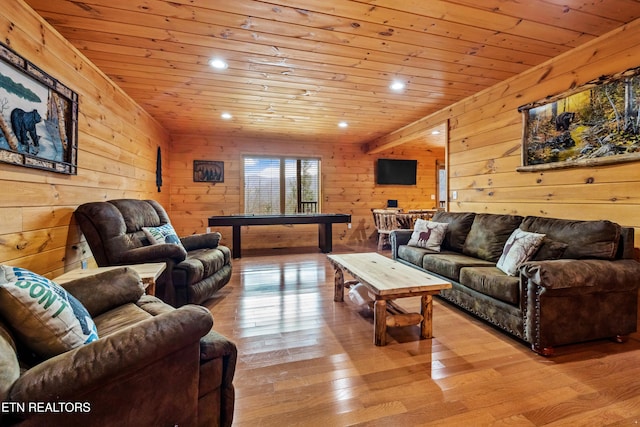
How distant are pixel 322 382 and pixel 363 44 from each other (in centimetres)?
260

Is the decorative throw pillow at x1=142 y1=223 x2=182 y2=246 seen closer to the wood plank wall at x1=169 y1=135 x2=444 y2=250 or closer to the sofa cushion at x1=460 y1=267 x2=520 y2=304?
the sofa cushion at x1=460 y1=267 x2=520 y2=304

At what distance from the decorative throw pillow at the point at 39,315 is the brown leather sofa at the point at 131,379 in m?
0.04

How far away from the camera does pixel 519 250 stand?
245 cm

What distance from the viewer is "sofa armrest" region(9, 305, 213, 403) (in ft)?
2.70

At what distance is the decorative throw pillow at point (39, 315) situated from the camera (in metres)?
0.99

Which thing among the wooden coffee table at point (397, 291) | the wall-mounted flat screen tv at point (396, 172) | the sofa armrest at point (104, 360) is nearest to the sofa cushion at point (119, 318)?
the sofa armrest at point (104, 360)

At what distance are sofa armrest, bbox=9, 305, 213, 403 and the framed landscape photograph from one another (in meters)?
3.17

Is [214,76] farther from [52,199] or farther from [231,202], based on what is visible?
[231,202]

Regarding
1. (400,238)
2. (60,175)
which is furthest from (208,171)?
(400,238)

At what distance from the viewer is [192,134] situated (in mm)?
5809

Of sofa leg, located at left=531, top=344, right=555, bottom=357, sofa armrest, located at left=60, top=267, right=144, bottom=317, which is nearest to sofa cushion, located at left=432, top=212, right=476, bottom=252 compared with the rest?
sofa leg, located at left=531, top=344, right=555, bottom=357

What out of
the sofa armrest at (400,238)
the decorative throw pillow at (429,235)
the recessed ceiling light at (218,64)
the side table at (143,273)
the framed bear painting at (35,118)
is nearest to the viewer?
the framed bear painting at (35,118)

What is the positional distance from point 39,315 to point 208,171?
17.3 feet

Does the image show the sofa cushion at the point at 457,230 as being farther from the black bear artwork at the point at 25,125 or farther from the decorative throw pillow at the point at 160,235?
the black bear artwork at the point at 25,125
